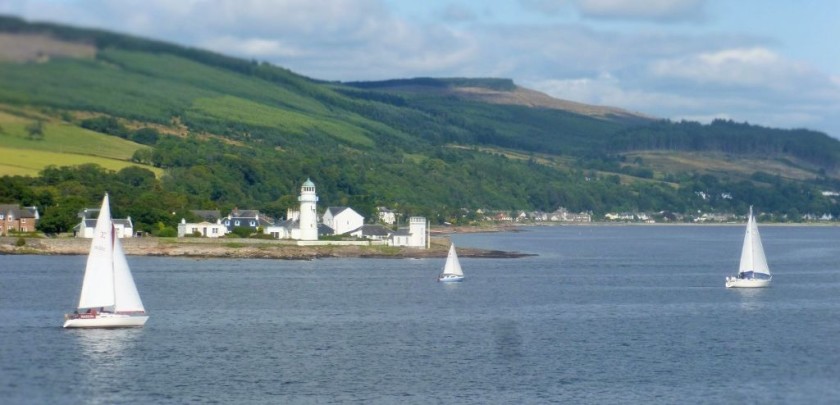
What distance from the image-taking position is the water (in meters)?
39.4

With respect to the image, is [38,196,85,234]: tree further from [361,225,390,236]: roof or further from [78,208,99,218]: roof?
[361,225,390,236]: roof

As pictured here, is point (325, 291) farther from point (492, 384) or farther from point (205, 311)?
point (492, 384)

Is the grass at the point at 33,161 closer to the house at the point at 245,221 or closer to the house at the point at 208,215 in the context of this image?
the house at the point at 208,215

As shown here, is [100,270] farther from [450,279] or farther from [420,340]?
[450,279]

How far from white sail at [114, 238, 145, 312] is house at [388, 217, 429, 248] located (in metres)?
63.8

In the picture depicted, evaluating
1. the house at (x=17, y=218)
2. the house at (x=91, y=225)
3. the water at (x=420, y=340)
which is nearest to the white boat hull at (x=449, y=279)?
the water at (x=420, y=340)

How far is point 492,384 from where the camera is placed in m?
40.7

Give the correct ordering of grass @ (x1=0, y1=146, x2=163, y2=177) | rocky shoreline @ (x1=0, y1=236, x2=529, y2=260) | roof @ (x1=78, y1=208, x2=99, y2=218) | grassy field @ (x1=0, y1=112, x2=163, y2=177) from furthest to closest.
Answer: roof @ (x1=78, y1=208, x2=99, y2=218) < rocky shoreline @ (x1=0, y1=236, x2=529, y2=260) < grass @ (x1=0, y1=146, x2=163, y2=177) < grassy field @ (x1=0, y1=112, x2=163, y2=177)

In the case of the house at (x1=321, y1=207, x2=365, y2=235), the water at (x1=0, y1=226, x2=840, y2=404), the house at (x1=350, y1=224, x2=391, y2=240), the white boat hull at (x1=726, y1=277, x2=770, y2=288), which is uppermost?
the house at (x1=321, y1=207, x2=365, y2=235)

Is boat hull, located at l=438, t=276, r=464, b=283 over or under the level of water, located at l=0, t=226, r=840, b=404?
over

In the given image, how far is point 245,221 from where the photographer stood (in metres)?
125

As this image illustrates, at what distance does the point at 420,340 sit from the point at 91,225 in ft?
200

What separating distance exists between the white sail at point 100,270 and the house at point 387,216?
337 ft

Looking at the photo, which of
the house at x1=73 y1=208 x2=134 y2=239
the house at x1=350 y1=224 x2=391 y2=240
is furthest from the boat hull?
the house at x1=350 y1=224 x2=391 y2=240
